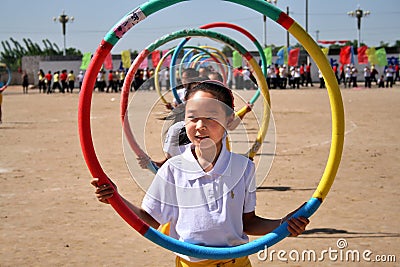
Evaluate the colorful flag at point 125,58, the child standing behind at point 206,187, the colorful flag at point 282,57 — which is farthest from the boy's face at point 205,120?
the colorful flag at point 282,57

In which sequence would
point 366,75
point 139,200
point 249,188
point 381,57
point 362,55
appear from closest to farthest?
1. point 249,188
2. point 139,200
3. point 366,75
4. point 381,57
5. point 362,55

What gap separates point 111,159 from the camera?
11.7 meters

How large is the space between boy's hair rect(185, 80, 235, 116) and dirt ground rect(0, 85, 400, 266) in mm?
598

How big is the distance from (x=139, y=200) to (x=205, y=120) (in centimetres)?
→ 523

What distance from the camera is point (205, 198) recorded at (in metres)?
3.10

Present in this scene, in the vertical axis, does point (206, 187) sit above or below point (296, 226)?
above

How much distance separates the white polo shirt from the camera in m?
3.10

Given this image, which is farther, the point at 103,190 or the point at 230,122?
the point at 230,122

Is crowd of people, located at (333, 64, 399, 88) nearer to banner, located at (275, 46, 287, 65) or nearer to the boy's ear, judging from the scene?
banner, located at (275, 46, 287, 65)

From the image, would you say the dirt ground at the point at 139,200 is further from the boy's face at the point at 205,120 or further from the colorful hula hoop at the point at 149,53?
the boy's face at the point at 205,120

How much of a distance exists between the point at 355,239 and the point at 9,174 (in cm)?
600

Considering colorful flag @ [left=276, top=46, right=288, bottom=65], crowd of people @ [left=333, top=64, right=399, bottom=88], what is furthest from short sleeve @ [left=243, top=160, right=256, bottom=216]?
colorful flag @ [left=276, top=46, right=288, bottom=65]

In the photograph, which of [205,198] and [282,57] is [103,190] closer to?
[205,198]

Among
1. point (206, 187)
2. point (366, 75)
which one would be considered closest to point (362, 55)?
point (366, 75)
